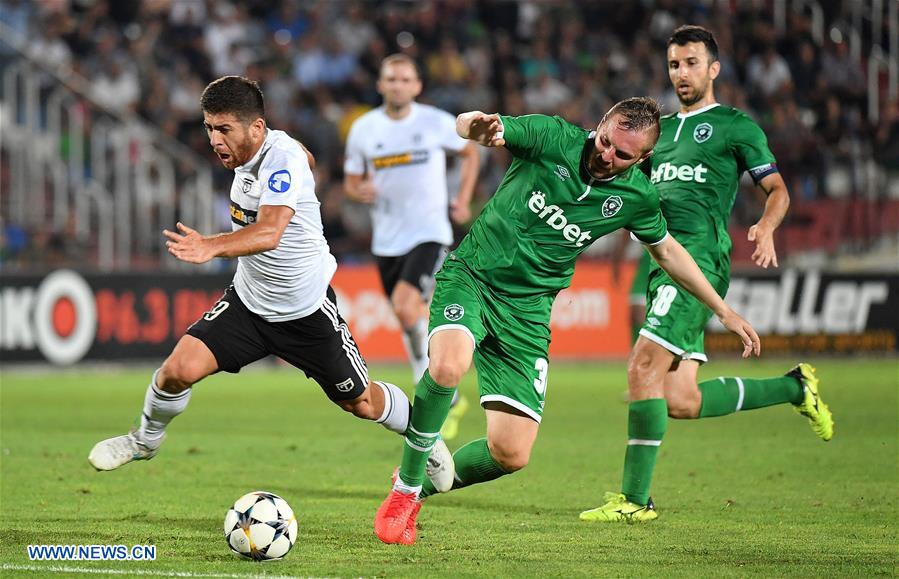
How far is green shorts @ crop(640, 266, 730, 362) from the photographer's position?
289 inches

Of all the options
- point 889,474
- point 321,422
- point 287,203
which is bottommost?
point 321,422

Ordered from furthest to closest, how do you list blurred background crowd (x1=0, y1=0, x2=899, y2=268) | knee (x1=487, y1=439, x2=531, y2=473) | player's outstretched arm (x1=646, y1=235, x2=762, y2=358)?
blurred background crowd (x1=0, y1=0, x2=899, y2=268) < player's outstretched arm (x1=646, y1=235, x2=762, y2=358) < knee (x1=487, y1=439, x2=531, y2=473)

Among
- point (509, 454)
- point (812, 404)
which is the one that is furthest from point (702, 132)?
point (509, 454)

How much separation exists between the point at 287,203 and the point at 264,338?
3.29 ft

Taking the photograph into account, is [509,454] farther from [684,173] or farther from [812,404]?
[812,404]

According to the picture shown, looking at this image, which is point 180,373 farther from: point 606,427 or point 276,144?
point 606,427

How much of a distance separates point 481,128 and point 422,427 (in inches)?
58.3

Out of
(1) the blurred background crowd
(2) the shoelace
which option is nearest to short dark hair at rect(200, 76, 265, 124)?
(2) the shoelace

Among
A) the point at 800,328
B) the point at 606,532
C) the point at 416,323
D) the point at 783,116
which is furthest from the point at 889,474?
the point at 783,116

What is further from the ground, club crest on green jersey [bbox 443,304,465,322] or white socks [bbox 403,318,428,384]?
club crest on green jersey [bbox 443,304,465,322]

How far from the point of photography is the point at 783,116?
759 inches

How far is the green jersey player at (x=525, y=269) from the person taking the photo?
20.5 feet

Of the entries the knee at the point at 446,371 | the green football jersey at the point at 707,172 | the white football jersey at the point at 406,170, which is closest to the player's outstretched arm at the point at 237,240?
the knee at the point at 446,371

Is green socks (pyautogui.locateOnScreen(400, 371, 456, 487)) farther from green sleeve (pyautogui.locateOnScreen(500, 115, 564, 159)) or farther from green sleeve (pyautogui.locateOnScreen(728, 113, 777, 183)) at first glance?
green sleeve (pyautogui.locateOnScreen(728, 113, 777, 183))
